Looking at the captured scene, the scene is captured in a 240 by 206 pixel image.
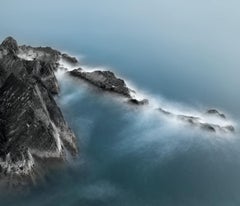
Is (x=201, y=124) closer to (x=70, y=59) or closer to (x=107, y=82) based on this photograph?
(x=107, y=82)

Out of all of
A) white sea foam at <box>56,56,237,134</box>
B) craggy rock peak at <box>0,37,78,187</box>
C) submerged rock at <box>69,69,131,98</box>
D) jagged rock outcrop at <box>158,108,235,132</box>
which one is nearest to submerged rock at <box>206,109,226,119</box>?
white sea foam at <box>56,56,237,134</box>

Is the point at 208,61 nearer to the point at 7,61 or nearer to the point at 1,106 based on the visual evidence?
the point at 7,61

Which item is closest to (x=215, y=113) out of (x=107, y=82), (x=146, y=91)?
(x=146, y=91)

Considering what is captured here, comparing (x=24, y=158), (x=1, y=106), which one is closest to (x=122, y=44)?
(x=1, y=106)

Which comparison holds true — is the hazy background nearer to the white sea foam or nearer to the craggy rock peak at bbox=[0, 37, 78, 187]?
the white sea foam

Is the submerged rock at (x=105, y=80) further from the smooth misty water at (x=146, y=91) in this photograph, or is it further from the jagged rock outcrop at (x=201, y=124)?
the jagged rock outcrop at (x=201, y=124)

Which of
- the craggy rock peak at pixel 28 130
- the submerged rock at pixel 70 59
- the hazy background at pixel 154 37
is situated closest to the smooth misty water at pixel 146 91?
the hazy background at pixel 154 37

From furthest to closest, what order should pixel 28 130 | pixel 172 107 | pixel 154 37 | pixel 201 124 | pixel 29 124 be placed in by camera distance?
pixel 154 37 → pixel 172 107 → pixel 201 124 → pixel 29 124 → pixel 28 130
